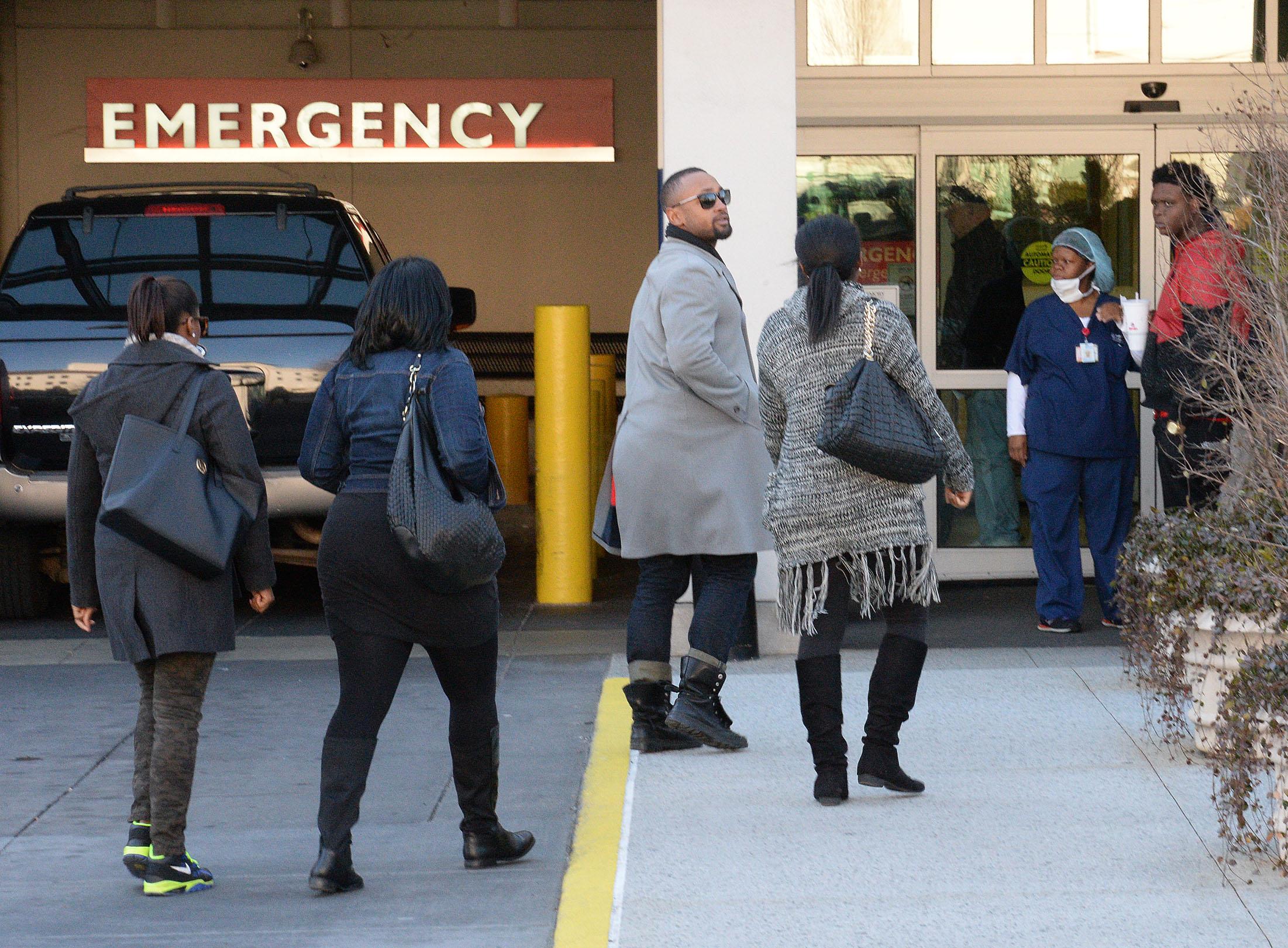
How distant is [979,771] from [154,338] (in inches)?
112

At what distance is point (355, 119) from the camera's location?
13953 millimetres

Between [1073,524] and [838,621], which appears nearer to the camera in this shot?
[838,621]


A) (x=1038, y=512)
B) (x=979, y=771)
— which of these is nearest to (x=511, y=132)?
(x=1038, y=512)

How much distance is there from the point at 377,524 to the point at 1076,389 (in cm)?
441

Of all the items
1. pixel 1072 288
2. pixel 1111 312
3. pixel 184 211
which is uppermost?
pixel 184 211

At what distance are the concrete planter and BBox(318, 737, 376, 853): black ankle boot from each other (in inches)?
95.0

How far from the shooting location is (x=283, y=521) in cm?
796

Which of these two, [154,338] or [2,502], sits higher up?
[154,338]

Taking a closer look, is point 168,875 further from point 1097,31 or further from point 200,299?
point 1097,31

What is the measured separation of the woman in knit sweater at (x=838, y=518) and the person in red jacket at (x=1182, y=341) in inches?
64.1

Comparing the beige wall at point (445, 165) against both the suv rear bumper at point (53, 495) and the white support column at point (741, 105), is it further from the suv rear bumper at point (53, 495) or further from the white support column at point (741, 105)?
the white support column at point (741, 105)

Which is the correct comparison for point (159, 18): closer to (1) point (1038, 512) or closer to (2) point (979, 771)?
(1) point (1038, 512)

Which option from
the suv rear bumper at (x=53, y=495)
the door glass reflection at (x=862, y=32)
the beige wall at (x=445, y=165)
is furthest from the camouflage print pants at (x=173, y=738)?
the beige wall at (x=445, y=165)

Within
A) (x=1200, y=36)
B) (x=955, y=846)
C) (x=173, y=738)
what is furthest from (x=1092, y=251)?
(x=173, y=738)
